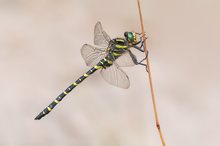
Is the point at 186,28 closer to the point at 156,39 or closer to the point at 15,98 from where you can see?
the point at 156,39

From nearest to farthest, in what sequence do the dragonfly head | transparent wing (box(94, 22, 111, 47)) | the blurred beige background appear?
1. the dragonfly head
2. transparent wing (box(94, 22, 111, 47))
3. the blurred beige background

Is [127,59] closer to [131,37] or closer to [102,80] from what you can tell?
[131,37]

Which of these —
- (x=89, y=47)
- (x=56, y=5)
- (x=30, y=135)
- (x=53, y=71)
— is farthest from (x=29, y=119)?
(x=56, y=5)

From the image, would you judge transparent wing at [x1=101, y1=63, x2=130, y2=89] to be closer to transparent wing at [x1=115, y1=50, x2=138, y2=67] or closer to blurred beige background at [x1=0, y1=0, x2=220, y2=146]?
transparent wing at [x1=115, y1=50, x2=138, y2=67]

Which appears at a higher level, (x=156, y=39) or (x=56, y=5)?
(x=56, y=5)

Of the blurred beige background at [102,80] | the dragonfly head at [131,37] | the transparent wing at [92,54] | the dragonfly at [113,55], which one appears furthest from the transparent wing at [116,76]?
the blurred beige background at [102,80]

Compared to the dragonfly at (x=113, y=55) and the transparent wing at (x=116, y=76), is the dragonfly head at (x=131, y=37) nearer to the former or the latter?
the dragonfly at (x=113, y=55)

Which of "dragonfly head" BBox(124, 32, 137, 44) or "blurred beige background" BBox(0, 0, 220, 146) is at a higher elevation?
"dragonfly head" BBox(124, 32, 137, 44)

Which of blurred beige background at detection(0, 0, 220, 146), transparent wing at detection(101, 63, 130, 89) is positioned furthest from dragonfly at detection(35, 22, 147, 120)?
blurred beige background at detection(0, 0, 220, 146)
